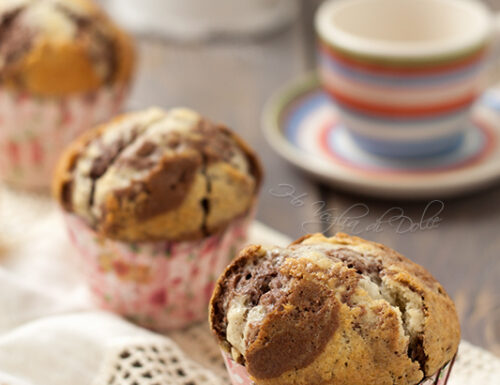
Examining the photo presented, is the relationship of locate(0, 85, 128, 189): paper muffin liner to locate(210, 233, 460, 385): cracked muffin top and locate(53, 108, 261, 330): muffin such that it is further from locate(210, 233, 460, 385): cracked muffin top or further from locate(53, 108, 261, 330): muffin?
locate(210, 233, 460, 385): cracked muffin top

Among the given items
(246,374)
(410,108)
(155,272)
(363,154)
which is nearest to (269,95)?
(363,154)

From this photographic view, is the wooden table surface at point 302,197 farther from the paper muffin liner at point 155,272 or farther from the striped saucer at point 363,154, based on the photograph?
the paper muffin liner at point 155,272

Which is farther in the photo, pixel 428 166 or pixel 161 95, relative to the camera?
pixel 161 95

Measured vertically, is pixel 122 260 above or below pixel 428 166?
above

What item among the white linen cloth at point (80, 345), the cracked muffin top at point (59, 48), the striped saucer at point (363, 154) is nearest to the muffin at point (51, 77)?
the cracked muffin top at point (59, 48)

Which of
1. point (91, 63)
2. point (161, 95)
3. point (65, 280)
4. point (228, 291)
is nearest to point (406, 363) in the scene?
point (228, 291)

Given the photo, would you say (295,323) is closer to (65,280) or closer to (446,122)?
(65,280)

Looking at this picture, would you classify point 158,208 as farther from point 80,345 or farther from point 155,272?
point 80,345
